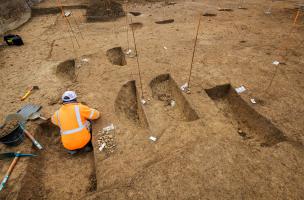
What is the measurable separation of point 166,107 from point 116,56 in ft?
10.9

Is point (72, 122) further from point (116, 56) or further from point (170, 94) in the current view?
point (116, 56)

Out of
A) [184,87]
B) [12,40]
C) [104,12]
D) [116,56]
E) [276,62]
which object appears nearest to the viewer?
[184,87]

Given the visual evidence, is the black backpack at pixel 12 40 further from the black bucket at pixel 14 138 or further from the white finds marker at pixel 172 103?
the white finds marker at pixel 172 103

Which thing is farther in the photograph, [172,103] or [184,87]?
[172,103]

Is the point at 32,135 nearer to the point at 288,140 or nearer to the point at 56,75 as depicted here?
the point at 56,75

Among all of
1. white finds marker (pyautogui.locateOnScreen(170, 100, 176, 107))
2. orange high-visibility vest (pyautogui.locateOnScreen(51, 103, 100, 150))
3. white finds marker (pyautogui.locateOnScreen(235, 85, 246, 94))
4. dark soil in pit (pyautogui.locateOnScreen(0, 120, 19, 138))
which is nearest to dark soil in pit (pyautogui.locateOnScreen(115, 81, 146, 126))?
white finds marker (pyautogui.locateOnScreen(170, 100, 176, 107))

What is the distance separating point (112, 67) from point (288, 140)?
16.1ft

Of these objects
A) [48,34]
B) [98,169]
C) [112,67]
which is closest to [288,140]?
[98,169]

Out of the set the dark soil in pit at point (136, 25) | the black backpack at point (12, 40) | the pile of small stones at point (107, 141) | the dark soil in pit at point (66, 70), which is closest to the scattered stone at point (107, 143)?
the pile of small stones at point (107, 141)

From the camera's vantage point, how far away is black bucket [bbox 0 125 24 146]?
348 cm

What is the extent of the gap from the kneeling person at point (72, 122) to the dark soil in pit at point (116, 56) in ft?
11.9

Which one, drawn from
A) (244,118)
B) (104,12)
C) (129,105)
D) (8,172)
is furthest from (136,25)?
(8,172)

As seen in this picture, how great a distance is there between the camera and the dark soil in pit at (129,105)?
4.66 meters

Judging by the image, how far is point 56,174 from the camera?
3619 mm
